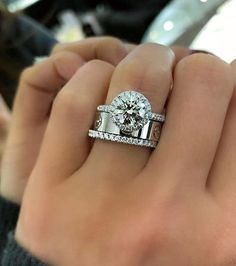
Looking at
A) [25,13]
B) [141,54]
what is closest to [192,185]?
[141,54]

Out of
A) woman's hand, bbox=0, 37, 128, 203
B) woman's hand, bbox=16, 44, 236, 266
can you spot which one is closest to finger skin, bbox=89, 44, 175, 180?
woman's hand, bbox=16, 44, 236, 266

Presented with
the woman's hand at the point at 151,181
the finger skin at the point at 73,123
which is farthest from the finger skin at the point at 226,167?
the finger skin at the point at 73,123

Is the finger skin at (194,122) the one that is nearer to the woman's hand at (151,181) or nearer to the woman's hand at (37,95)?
the woman's hand at (151,181)

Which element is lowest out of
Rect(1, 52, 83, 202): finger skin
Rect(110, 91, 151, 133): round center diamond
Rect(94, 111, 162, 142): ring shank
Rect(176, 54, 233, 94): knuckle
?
Rect(1, 52, 83, 202): finger skin

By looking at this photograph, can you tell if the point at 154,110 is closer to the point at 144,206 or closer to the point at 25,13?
the point at 144,206

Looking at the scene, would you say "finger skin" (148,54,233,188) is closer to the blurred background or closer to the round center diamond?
the round center diamond

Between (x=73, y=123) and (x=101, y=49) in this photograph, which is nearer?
(x=73, y=123)

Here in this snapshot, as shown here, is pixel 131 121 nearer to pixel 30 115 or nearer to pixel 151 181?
pixel 151 181

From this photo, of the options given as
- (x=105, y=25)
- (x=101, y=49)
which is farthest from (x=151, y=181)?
(x=105, y=25)
